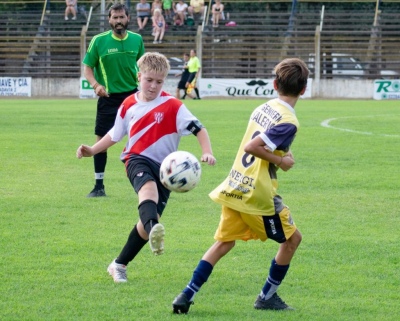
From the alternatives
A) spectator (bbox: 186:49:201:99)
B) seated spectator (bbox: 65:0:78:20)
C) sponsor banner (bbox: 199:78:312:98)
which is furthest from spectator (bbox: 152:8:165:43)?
seated spectator (bbox: 65:0:78:20)

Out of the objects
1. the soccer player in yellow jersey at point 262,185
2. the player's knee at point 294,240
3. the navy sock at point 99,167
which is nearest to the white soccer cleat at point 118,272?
the soccer player in yellow jersey at point 262,185

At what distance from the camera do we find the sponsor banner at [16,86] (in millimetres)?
38469

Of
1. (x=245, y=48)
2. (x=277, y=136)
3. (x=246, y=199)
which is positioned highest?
(x=277, y=136)

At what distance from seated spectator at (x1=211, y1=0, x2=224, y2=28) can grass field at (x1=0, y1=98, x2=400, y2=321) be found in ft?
84.2

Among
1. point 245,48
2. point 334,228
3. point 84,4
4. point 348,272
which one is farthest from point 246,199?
point 84,4

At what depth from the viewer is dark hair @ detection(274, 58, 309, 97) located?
486 cm

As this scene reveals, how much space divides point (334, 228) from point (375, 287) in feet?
7.04

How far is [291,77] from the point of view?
16.0ft

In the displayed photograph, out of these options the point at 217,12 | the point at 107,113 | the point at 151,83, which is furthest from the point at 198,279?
the point at 217,12

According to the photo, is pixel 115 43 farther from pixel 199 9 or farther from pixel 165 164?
pixel 199 9

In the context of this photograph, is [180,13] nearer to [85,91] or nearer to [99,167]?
[85,91]

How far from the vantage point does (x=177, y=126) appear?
5.88m

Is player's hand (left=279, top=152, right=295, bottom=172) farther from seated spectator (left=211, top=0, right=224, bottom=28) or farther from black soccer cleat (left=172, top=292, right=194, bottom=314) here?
seated spectator (left=211, top=0, right=224, bottom=28)

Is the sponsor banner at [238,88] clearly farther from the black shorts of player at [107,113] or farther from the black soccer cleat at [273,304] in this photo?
the black soccer cleat at [273,304]
